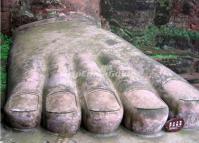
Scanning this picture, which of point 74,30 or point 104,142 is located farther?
point 74,30

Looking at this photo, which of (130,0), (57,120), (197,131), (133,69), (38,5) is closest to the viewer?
(57,120)

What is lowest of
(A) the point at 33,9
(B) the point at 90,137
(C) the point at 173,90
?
(B) the point at 90,137

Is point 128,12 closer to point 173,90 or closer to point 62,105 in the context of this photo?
point 173,90

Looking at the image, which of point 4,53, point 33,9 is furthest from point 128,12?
point 4,53

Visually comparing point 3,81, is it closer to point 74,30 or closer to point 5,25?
point 74,30

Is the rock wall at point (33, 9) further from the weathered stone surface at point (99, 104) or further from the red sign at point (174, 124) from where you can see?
the red sign at point (174, 124)

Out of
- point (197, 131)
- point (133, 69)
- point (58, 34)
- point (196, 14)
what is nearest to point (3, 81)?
point (58, 34)
